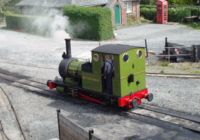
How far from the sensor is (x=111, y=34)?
32.4 metres

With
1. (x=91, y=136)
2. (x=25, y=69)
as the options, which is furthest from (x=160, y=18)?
(x=91, y=136)

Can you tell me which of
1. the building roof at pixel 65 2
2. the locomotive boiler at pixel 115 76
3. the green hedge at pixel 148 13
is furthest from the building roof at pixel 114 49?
the green hedge at pixel 148 13

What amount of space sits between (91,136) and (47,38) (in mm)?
25948

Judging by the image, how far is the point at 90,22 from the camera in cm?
3186

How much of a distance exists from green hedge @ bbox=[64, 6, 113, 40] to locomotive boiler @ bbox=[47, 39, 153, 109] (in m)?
15.7

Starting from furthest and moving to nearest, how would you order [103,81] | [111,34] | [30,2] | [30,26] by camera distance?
1. [30,2]
2. [30,26]
3. [111,34]
4. [103,81]

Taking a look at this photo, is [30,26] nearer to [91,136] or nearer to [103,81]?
[103,81]

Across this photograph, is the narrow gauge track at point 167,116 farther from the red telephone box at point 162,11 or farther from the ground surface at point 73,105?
the red telephone box at point 162,11

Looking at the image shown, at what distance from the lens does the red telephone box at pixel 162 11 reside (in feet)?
128

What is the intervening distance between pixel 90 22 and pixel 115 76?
18276 mm

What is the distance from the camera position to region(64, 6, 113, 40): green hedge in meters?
31.4

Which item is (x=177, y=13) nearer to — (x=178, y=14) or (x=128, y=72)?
(x=178, y=14)

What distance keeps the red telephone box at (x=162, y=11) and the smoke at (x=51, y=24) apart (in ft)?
34.2

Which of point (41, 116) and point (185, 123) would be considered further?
point (41, 116)
